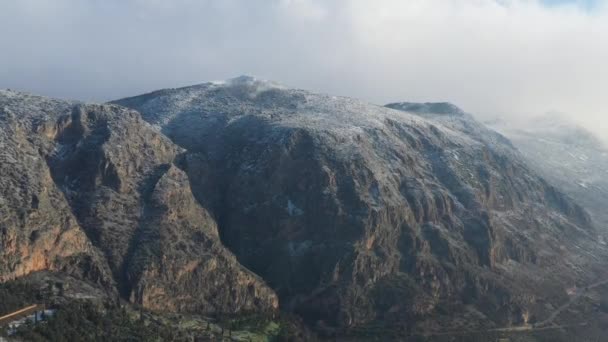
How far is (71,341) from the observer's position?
635ft

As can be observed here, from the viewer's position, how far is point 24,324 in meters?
193

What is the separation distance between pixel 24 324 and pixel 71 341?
1299 cm
